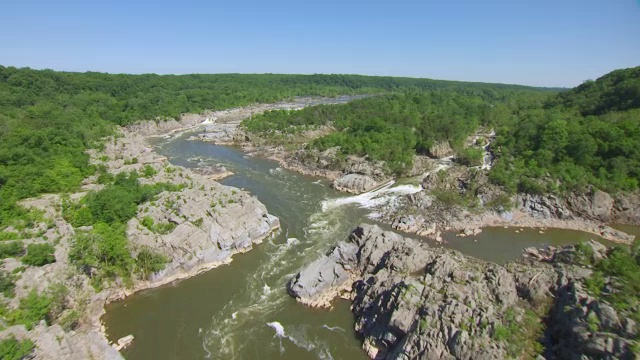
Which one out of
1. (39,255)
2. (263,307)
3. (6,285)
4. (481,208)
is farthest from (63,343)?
(481,208)

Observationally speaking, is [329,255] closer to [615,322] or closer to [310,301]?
[310,301]

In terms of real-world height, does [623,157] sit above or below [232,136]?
above

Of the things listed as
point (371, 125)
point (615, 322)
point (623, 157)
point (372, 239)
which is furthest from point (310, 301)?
point (371, 125)

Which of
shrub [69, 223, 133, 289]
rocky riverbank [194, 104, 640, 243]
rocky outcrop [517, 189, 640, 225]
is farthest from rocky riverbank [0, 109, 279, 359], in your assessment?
rocky outcrop [517, 189, 640, 225]

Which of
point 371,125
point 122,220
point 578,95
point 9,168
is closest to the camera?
point 122,220

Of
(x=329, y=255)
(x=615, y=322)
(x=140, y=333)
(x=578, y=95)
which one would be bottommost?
(x=140, y=333)

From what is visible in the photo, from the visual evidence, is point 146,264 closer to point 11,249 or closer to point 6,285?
point 6,285

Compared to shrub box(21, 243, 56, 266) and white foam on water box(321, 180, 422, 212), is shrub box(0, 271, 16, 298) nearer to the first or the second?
shrub box(21, 243, 56, 266)
